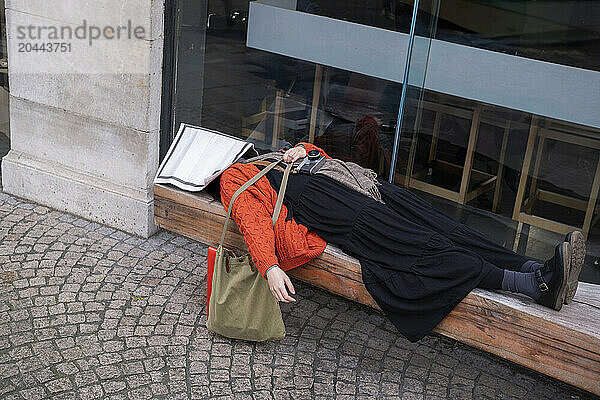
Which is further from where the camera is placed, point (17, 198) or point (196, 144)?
point (17, 198)

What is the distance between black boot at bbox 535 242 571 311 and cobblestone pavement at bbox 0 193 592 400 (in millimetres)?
723

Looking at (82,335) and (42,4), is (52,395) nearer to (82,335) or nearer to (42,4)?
(82,335)

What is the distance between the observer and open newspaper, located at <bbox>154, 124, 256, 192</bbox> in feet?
16.0

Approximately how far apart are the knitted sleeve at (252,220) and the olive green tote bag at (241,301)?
2.4 inches

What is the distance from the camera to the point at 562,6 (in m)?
4.37

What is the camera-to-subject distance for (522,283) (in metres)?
3.74

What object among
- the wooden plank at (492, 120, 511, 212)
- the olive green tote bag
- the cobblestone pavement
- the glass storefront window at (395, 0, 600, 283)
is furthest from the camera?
the wooden plank at (492, 120, 511, 212)

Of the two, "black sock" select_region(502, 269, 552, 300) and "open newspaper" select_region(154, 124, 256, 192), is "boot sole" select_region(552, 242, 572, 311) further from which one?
"open newspaper" select_region(154, 124, 256, 192)

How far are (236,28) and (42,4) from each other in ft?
4.93

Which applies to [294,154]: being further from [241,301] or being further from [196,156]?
[241,301]

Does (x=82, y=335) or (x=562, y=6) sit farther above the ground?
(x=562, y=6)

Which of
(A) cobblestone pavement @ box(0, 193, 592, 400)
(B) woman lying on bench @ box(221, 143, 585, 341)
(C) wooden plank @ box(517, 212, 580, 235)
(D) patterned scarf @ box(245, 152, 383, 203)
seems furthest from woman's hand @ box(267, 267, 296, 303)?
(C) wooden plank @ box(517, 212, 580, 235)

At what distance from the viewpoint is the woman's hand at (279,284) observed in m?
3.72

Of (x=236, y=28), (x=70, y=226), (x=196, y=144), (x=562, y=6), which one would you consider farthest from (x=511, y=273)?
(x=70, y=226)
